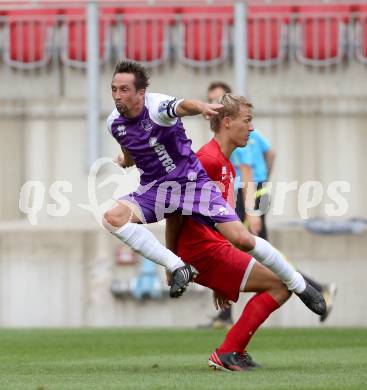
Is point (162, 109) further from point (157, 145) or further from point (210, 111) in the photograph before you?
point (210, 111)

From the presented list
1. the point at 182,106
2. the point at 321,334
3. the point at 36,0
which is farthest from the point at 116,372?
the point at 36,0

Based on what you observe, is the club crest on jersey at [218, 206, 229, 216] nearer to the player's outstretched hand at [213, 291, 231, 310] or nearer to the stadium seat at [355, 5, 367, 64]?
the player's outstretched hand at [213, 291, 231, 310]

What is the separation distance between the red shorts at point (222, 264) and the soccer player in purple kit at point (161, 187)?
0.44ft

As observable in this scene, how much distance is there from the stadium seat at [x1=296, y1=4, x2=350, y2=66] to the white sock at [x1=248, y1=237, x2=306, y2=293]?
26.7ft

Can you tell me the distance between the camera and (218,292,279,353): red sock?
7.52 m

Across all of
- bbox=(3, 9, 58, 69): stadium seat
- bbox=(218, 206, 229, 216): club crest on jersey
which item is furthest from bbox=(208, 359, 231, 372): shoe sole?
bbox=(3, 9, 58, 69): stadium seat

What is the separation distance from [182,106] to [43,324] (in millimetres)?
7492

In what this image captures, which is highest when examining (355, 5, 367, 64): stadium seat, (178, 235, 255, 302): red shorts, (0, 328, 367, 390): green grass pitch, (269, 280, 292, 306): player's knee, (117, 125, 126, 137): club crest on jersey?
(355, 5, 367, 64): stadium seat

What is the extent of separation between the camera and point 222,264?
7.60m

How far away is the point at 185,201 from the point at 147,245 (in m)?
0.37

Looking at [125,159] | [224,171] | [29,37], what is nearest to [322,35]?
[29,37]

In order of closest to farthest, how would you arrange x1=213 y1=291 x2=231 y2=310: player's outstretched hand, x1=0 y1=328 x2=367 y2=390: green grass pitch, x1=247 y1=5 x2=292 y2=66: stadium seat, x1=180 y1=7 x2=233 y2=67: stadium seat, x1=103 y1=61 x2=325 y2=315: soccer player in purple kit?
x1=0 y1=328 x2=367 y2=390: green grass pitch → x1=103 y1=61 x2=325 y2=315: soccer player in purple kit → x1=213 y1=291 x2=231 y2=310: player's outstretched hand → x1=247 y1=5 x2=292 y2=66: stadium seat → x1=180 y1=7 x2=233 y2=67: stadium seat

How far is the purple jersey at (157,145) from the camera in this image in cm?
763

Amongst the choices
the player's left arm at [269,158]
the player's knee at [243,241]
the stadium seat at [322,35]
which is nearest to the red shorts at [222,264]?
the player's knee at [243,241]
